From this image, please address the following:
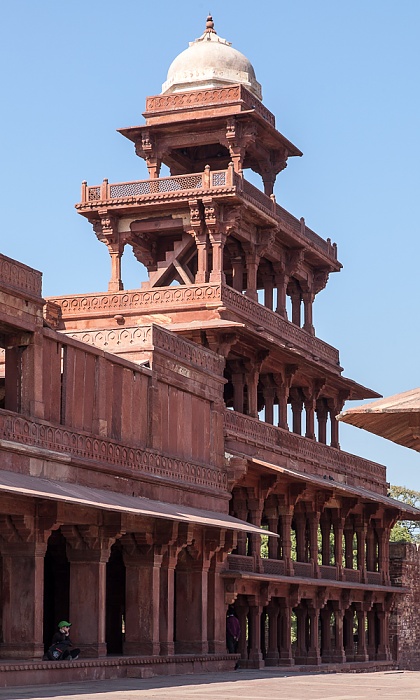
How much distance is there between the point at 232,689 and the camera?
718 inches

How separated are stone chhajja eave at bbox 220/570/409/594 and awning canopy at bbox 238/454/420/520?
84.5 inches

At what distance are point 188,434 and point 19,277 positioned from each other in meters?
6.78

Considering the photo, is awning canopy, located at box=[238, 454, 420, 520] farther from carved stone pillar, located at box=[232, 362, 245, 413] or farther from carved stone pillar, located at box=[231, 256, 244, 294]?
carved stone pillar, located at box=[231, 256, 244, 294]

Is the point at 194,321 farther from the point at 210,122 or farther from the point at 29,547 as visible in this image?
the point at 29,547

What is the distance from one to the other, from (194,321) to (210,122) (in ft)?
19.2

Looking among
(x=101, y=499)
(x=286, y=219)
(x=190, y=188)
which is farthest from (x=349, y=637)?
(x=101, y=499)

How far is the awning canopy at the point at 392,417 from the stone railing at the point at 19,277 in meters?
8.18

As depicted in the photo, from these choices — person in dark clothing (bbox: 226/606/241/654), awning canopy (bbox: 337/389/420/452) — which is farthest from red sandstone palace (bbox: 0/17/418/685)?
awning canopy (bbox: 337/389/420/452)

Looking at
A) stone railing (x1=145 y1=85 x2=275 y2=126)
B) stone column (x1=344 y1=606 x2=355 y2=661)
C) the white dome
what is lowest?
stone column (x1=344 y1=606 x2=355 y2=661)

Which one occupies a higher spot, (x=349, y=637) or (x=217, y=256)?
(x=217, y=256)

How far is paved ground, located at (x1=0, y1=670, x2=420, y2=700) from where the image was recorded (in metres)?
16.0

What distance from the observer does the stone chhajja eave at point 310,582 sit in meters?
27.3

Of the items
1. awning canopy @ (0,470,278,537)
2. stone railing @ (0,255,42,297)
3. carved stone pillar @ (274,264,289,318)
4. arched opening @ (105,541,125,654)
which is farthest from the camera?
carved stone pillar @ (274,264,289,318)

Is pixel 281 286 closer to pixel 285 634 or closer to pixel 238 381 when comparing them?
pixel 238 381
